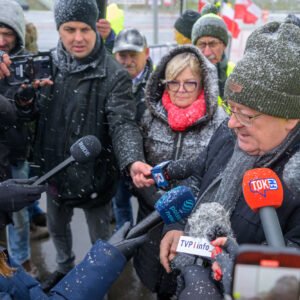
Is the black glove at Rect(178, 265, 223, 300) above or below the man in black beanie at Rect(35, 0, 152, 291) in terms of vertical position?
below

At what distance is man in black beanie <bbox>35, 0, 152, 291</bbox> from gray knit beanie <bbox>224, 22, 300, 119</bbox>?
1045mm

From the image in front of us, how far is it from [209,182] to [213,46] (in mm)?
2265

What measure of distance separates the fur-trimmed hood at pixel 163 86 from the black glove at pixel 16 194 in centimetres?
93

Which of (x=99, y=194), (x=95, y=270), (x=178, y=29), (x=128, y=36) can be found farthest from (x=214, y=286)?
(x=178, y=29)

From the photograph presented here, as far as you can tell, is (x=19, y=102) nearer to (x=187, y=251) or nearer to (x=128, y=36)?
(x=128, y=36)

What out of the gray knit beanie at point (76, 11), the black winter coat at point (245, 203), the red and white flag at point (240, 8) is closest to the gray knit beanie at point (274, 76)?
Answer: the black winter coat at point (245, 203)

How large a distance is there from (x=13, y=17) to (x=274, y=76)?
2038 mm

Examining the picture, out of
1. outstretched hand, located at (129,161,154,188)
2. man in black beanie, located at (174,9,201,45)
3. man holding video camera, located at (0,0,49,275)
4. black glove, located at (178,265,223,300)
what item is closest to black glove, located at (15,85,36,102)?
man holding video camera, located at (0,0,49,275)

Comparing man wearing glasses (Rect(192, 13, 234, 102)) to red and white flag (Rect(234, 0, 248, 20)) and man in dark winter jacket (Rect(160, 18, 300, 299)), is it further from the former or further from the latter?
red and white flag (Rect(234, 0, 248, 20))

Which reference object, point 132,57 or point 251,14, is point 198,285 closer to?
point 132,57

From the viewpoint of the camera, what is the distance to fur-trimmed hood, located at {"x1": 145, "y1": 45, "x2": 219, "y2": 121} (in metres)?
2.57

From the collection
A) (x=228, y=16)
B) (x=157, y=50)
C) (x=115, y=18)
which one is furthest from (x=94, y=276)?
(x=228, y=16)

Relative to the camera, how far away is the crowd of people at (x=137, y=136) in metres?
1.58

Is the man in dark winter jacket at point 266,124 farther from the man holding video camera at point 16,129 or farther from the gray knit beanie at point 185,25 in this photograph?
A: the gray knit beanie at point 185,25
